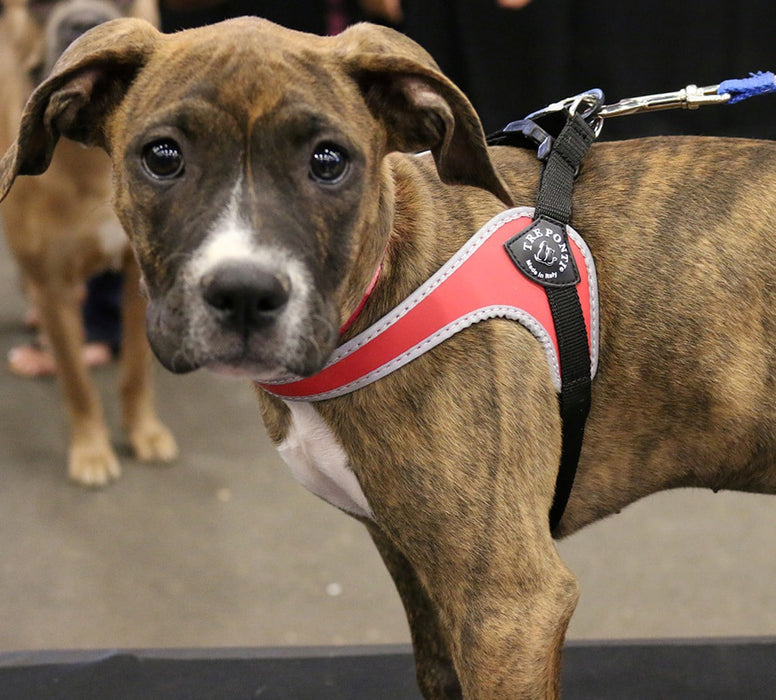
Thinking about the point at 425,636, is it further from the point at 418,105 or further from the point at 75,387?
the point at 75,387

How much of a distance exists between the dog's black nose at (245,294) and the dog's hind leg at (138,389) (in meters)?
1.96

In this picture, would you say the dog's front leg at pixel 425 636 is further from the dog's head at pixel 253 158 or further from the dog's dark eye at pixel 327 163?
the dog's dark eye at pixel 327 163

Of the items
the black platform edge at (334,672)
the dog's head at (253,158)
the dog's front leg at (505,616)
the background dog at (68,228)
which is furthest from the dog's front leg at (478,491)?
the background dog at (68,228)

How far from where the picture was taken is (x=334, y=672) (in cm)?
195

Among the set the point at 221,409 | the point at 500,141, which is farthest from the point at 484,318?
the point at 221,409

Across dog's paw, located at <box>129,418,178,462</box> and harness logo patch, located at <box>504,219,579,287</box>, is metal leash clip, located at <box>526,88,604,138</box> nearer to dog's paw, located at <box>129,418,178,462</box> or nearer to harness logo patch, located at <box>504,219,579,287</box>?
harness logo patch, located at <box>504,219,579,287</box>

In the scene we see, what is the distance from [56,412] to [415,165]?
236 centimetres

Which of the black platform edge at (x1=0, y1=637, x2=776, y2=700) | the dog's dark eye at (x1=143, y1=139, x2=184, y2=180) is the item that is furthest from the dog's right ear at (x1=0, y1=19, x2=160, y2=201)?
the black platform edge at (x1=0, y1=637, x2=776, y2=700)

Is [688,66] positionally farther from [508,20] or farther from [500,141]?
[500,141]

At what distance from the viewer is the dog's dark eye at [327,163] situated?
1114 millimetres

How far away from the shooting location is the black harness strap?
1255 millimetres

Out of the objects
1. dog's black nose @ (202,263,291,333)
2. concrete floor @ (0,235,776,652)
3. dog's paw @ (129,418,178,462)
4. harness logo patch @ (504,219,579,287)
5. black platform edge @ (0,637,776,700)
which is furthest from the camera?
dog's paw @ (129,418,178,462)

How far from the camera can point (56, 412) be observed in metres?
3.40

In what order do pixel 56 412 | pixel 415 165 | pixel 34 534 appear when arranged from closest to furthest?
pixel 415 165, pixel 34 534, pixel 56 412
